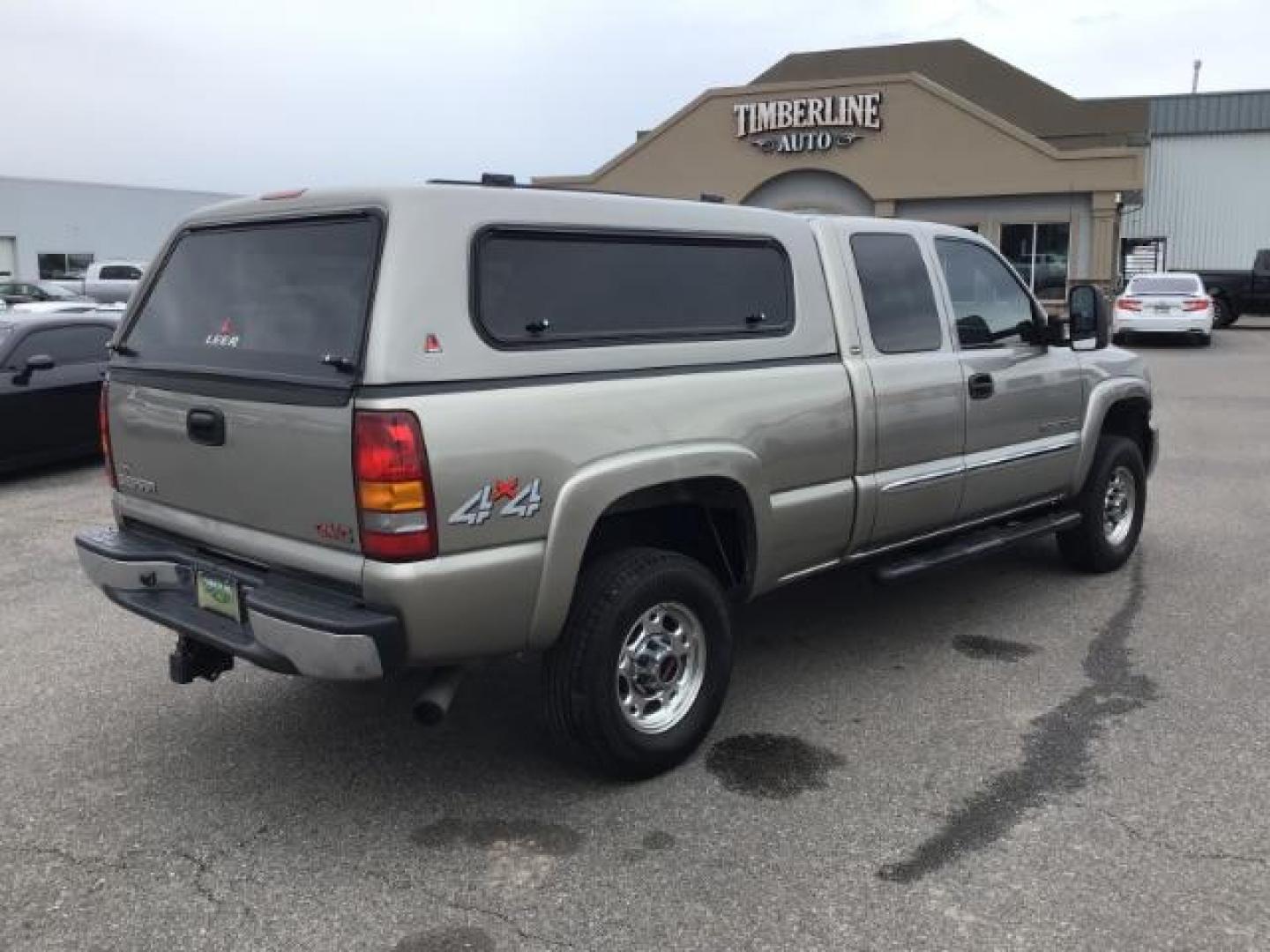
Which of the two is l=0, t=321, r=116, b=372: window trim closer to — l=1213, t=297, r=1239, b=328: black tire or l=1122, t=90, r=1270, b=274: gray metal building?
l=1213, t=297, r=1239, b=328: black tire

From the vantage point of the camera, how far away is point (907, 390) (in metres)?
4.75

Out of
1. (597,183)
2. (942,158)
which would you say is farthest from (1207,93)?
(597,183)

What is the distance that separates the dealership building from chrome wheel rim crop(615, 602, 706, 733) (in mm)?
25342

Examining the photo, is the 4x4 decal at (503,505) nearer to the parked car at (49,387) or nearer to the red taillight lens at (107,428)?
the red taillight lens at (107,428)

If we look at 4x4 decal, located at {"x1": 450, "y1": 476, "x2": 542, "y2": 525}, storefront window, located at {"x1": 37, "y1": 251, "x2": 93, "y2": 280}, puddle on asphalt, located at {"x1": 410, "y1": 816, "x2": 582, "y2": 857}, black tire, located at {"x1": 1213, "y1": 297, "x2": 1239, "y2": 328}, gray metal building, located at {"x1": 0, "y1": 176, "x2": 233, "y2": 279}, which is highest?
gray metal building, located at {"x1": 0, "y1": 176, "x2": 233, "y2": 279}

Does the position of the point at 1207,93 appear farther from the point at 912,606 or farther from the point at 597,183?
the point at 912,606

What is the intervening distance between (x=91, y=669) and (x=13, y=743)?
81 centimetres

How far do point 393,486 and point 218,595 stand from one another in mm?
856

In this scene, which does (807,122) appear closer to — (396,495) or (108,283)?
(108,283)

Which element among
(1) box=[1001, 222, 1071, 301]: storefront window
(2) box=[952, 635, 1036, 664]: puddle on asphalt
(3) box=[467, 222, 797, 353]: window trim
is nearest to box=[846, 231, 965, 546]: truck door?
(3) box=[467, 222, 797, 353]: window trim

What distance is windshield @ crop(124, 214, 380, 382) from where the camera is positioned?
3.40 m

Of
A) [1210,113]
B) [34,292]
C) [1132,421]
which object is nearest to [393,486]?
[1132,421]

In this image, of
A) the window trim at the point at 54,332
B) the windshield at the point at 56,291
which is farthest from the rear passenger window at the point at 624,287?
the windshield at the point at 56,291

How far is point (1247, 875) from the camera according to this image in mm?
3227
